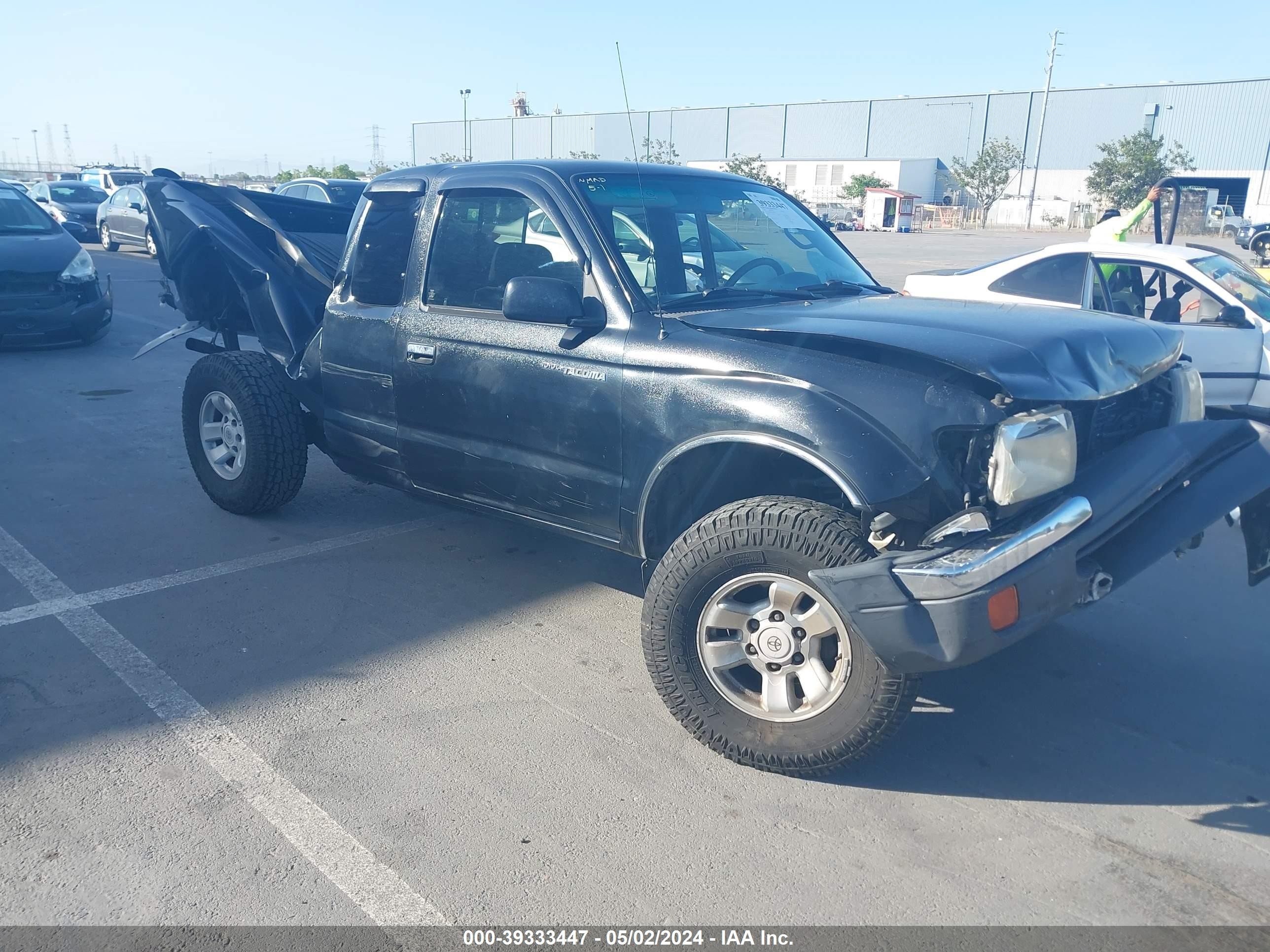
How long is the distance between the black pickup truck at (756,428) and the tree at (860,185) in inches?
2649

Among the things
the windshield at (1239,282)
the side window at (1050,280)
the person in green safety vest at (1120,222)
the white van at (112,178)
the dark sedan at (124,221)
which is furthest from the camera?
the white van at (112,178)

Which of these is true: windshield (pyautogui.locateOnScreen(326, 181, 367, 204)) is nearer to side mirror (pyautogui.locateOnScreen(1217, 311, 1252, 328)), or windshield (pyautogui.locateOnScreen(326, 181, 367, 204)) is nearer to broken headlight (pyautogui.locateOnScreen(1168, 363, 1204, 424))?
side mirror (pyautogui.locateOnScreen(1217, 311, 1252, 328))

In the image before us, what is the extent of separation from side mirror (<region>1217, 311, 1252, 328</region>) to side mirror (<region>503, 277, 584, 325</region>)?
5.35m

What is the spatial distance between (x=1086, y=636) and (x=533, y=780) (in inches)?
100

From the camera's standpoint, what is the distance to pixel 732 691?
3400 millimetres

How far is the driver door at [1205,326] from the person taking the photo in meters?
6.98

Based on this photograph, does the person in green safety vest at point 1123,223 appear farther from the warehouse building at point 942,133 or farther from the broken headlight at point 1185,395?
the warehouse building at point 942,133

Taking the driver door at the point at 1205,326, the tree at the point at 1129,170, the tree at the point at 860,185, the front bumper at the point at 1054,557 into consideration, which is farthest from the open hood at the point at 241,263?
the tree at the point at 860,185

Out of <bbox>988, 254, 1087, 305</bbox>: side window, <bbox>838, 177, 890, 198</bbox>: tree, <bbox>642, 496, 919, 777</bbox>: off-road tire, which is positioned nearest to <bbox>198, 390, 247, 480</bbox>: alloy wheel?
<bbox>642, 496, 919, 777</bbox>: off-road tire

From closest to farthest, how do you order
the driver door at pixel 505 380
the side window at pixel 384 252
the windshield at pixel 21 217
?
the driver door at pixel 505 380 → the side window at pixel 384 252 → the windshield at pixel 21 217

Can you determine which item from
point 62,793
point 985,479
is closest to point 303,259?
point 62,793

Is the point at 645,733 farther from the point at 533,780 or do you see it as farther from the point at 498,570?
the point at 498,570

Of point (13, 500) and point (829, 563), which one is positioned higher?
point (829, 563)

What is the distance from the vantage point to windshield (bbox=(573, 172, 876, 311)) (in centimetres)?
406
